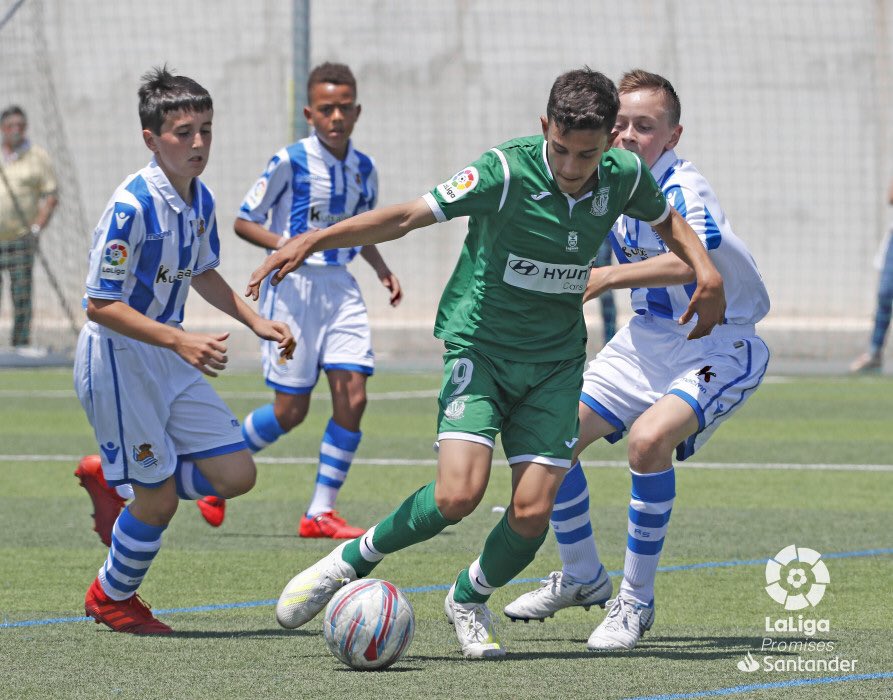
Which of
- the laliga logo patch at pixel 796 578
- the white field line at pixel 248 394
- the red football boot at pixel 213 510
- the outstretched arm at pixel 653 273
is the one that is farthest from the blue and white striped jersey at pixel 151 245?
the white field line at pixel 248 394

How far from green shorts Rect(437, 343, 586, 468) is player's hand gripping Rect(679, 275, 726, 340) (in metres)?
0.42

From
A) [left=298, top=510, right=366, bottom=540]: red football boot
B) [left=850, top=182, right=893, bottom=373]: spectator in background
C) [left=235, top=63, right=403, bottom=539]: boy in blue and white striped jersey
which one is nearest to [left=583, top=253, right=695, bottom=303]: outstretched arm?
[left=298, top=510, right=366, bottom=540]: red football boot

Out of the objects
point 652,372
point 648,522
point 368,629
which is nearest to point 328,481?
point 652,372

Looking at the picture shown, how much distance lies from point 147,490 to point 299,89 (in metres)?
9.71

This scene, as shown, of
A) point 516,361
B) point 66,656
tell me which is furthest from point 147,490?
point 516,361

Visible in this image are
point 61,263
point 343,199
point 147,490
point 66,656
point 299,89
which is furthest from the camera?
point 61,263

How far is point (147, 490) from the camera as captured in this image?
5203 millimetres

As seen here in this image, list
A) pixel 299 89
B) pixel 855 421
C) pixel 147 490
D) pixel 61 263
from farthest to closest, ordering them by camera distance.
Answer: pixel 61 263, pixel 299 89, pixel 855 421, pixel 147 490

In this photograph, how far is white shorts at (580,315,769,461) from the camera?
16.9ft

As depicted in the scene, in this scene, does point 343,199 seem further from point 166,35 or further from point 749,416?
point 166,35

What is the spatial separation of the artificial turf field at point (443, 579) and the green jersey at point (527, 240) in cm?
96

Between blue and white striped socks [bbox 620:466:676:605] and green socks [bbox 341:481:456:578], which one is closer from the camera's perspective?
green socks [bbox 341:481:456:578]

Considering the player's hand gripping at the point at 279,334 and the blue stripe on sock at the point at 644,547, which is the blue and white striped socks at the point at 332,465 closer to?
the player's hand gripping at the point at 279,334

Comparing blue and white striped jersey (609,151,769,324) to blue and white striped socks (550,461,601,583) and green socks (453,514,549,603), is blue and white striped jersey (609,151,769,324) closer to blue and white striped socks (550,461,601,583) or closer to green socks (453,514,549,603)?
blue and white striped socks (550,461,601,583)
